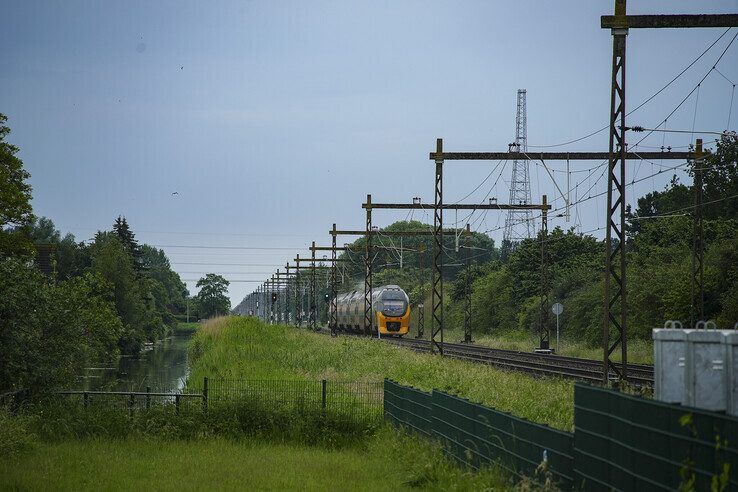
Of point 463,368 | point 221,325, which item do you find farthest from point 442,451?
point 221,325

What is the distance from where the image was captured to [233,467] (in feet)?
55.7

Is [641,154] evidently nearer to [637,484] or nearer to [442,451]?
[442,451]

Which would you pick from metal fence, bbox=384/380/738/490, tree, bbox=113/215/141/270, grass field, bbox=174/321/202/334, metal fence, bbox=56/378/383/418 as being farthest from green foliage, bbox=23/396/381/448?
grass field, bbox=174/321/202/334

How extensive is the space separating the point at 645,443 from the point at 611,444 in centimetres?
85

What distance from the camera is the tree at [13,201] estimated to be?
166ft

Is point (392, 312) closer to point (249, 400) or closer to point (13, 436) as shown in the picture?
point (249, 400)

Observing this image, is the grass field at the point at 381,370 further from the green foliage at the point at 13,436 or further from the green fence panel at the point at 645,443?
the green foliage at the point at 13,436

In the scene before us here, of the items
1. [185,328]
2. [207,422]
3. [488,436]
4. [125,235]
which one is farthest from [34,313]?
[185,328]

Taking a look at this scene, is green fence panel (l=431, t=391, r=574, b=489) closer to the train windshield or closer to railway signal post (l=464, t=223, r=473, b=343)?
railway signal post (l=464, t=223, r=473, b=343)

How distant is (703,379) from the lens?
30.6 feet

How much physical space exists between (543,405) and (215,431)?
23.6ft

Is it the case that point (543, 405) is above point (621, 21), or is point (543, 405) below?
below

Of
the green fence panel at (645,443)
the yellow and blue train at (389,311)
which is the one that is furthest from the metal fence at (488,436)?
the yellow and blue train at (389,311)

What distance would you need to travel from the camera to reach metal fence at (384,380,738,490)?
7.89m
